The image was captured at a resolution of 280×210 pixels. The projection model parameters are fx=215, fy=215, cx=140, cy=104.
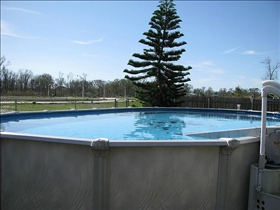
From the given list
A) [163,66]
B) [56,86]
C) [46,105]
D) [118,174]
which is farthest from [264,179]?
[56,86]

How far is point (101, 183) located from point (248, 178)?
1.43 m

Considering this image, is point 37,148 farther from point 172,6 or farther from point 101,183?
point 172,6

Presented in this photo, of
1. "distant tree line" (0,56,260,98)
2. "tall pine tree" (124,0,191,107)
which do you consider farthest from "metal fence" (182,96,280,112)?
"distant tree line" (0,56,260,98)

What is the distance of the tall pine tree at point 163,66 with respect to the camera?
13594mm

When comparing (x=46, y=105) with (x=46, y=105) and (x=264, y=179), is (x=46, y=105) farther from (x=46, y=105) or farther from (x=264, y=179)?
(x=264, y=179)

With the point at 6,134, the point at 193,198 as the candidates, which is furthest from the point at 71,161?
the point at 193,198

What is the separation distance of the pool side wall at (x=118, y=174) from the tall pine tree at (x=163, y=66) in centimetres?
1162

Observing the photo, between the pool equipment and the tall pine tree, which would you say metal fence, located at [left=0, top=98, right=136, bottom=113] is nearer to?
the tall pine tree

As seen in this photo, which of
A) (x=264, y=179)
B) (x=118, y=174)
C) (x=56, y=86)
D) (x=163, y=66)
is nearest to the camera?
(x=118, y=174)

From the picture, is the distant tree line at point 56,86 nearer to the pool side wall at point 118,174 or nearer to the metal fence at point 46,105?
the metal fence at point 46,105

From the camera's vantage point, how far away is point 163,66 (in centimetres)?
1351

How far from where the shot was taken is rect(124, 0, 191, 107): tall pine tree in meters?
13.6

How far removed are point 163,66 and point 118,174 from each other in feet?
40.1

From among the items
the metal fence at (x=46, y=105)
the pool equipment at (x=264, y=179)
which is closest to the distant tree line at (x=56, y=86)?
the metal fence at (x=46, y=105)
